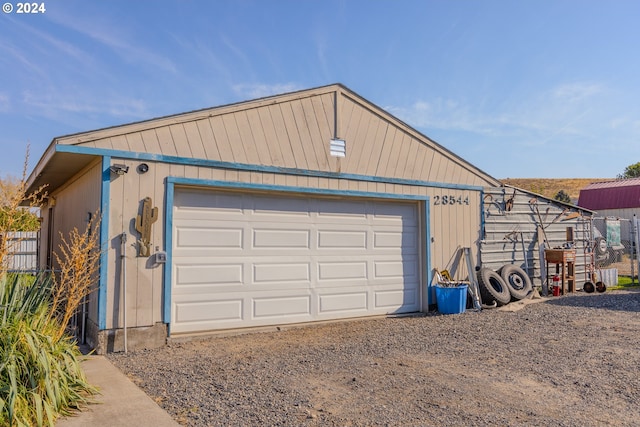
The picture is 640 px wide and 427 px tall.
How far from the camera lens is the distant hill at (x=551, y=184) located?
159 ft

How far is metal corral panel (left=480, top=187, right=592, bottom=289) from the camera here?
10344 mm

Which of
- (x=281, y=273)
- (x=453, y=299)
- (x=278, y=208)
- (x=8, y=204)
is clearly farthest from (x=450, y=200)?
(x=8, y=204)

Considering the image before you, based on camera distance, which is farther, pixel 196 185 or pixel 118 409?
pixel 196 185

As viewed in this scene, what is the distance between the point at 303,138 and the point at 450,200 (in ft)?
11.8

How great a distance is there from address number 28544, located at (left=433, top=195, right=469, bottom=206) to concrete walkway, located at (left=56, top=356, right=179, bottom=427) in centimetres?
661

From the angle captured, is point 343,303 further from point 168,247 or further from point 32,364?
point 32,364

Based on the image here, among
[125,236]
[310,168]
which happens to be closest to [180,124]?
[125,236]

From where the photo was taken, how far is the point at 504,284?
9.79 meters

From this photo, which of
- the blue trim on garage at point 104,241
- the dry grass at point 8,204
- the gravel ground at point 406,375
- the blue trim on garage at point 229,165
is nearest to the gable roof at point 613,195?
the blue trim on garage at point 229,165

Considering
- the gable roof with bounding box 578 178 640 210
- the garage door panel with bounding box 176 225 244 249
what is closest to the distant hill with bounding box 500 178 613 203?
the gable roof with bounding box 578 178 640 210

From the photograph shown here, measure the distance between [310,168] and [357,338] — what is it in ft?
9.34

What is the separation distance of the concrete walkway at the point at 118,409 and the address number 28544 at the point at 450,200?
661cm

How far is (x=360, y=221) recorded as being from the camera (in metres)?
8.47

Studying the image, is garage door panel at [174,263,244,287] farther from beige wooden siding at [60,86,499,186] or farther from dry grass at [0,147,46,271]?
dry grass at [0,147,46,271]
